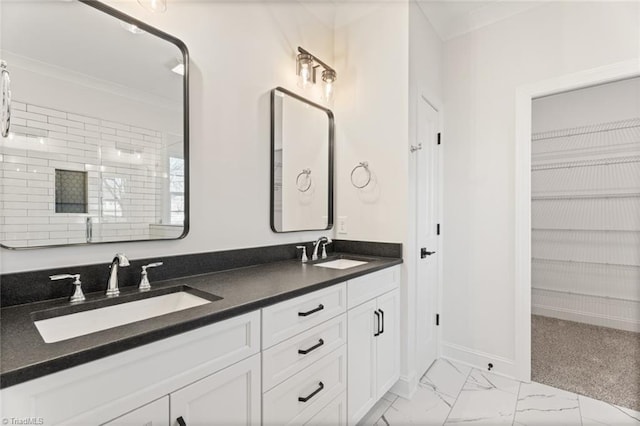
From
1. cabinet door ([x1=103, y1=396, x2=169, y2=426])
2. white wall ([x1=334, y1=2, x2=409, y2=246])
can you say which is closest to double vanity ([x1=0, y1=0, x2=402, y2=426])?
cabinet door ([x1=103, y1=396, x2=169, y2=426])

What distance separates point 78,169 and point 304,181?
1.31m

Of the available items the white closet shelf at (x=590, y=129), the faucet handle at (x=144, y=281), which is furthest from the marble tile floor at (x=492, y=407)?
the white closet shelf at (x=590, y=129)

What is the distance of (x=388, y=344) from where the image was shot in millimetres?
1931

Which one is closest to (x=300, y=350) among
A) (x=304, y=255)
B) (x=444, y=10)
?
(x=304, y=255)

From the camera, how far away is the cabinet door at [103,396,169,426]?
30.7 inches

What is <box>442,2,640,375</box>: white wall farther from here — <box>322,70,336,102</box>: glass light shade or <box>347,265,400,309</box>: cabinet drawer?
<box>322,70,336,102</box>: glass light shade

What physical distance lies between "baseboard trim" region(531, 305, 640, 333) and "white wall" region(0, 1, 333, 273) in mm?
3294

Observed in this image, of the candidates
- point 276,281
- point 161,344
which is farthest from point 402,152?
point 161,344

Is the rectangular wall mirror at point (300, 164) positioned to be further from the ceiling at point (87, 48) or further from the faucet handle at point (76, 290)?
the faucet handle at point (76, 290)

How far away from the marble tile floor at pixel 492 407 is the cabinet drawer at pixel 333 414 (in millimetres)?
372

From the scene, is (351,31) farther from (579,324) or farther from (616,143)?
(579,324)

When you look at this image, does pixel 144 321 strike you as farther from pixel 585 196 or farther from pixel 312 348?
pixel 585 196

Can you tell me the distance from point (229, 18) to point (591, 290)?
4246mm

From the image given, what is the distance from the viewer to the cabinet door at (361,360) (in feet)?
5.21
